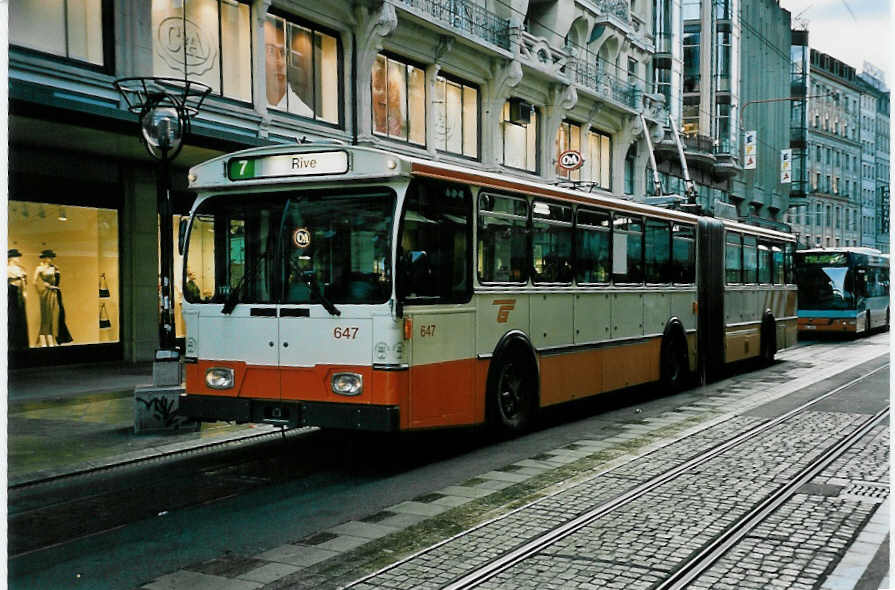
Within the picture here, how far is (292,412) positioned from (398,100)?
16.7 m

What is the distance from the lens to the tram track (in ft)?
18.6

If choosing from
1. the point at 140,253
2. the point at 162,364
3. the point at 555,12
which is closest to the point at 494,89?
the point at 555,12

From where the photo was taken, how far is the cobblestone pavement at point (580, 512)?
18.9ft

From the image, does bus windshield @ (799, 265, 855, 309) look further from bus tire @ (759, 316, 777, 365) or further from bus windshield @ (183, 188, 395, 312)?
bus windshield @ (183, 188, 395, 312)

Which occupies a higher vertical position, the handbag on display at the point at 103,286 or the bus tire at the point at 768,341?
the handbag on display at the point at 103,286

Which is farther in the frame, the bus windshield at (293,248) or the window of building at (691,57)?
the window of building at (691,57)

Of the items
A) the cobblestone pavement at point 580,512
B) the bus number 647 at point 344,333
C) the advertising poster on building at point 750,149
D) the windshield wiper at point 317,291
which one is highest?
the advertising poster on building at point 750,149

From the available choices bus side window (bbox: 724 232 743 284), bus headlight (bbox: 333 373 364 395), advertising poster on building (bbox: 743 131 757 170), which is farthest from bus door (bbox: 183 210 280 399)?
advertising poster on building (bbox: 743 131 757 170)

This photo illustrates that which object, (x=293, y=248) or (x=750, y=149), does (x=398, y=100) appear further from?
(x=750, y=149)

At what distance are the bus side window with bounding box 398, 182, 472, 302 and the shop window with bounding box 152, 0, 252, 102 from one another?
33.1ft

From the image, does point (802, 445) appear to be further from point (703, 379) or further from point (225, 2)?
point (225, 2)

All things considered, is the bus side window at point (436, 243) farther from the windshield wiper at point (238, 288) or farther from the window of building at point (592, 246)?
Result: the window of building at point (592, 246)

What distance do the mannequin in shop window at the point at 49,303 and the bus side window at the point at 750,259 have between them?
13728 millimetres

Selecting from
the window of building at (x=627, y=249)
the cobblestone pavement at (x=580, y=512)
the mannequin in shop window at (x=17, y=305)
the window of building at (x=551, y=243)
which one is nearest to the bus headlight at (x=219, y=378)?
the cobblestone pavement at (x=580, y=512)
